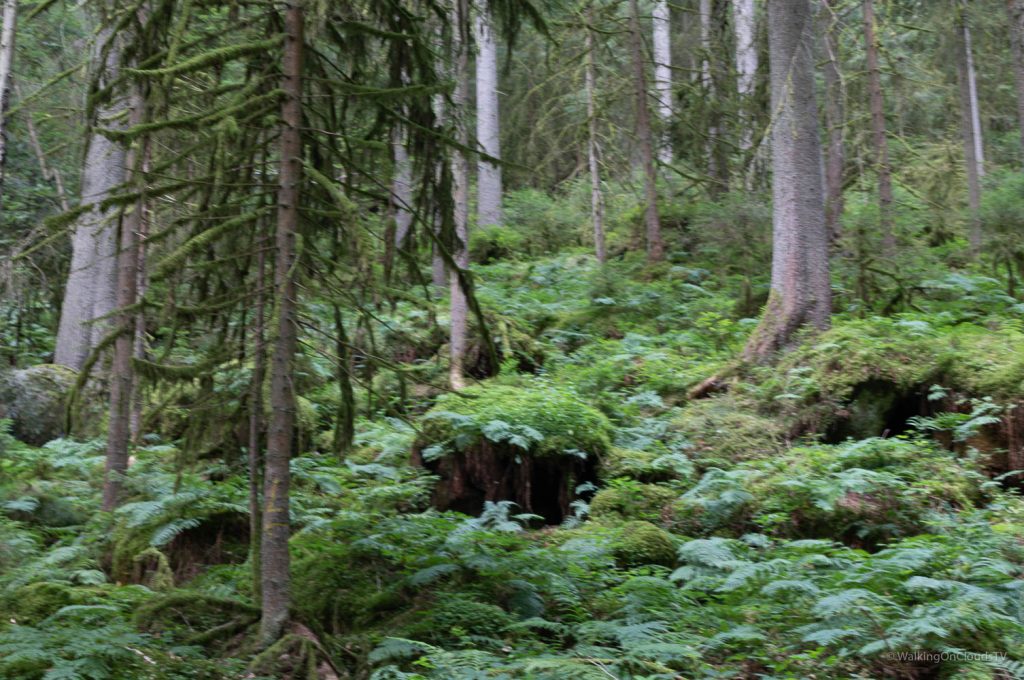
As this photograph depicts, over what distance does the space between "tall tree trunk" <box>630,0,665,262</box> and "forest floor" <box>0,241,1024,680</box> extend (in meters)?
4.24

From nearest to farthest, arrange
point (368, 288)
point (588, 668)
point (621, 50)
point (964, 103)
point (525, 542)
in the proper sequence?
point (588, 668), point (368, 288), point (525, 542), point (964, 103), point (621, 50)

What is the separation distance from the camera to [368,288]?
5.10 m

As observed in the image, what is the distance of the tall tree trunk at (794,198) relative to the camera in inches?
400

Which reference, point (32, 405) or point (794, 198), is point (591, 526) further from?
A: point (32, 405)

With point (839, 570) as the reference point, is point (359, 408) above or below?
above

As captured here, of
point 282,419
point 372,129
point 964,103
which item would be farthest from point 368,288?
point 964,103

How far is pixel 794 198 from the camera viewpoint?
1057 centimetres

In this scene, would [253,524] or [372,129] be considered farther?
[372,129]

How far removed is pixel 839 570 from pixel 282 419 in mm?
3947

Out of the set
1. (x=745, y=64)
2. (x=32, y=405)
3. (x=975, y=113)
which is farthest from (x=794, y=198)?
(x=975, y=113)

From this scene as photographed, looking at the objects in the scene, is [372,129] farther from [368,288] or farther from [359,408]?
[359,408]

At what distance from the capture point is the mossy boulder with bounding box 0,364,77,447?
37.7 feet

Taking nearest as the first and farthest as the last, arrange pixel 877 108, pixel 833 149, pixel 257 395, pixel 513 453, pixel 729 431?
pixel 257 395, pixel 513 453, pixel 729 431, pixel 877 108, pixel 833 149

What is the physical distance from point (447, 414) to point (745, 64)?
51.8 ft
